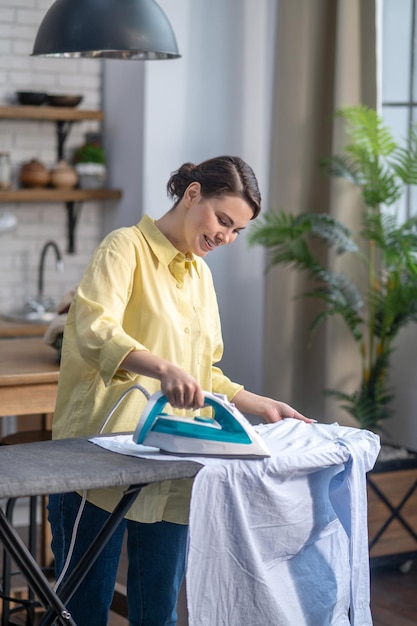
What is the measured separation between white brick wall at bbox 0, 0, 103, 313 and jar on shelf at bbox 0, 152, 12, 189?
0.12 m

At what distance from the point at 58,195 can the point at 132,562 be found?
3.00m

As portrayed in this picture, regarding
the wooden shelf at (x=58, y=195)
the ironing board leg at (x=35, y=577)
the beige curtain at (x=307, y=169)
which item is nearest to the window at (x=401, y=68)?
the beige curtain at (x=307, y=169)

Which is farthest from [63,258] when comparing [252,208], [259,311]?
[252,208]

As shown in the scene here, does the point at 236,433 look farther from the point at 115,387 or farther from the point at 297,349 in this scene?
the point at 297,349

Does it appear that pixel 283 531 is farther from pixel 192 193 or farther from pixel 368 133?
pixel 368 133

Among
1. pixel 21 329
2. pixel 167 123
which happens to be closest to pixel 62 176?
pixel 167 123

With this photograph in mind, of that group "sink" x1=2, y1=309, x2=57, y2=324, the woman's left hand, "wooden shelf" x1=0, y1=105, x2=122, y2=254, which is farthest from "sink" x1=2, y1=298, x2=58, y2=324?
the woman's left hand

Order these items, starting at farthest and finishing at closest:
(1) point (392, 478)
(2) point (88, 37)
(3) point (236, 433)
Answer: (1) point (392, 478)
(2) point (88, 37)
(3) point (236, 433)

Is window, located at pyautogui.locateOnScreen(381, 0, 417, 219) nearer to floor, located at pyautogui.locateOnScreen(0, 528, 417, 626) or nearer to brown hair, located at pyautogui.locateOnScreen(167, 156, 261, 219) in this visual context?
floor, located at pyautogui.locateOnScreen(0, 528, 417, 626)

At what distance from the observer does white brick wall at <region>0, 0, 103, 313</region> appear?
5078 mm

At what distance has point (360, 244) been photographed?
183 inches

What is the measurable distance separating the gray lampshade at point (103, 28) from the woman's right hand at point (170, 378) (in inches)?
47.0

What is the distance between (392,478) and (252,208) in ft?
6.67

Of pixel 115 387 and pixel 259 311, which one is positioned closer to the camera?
pixel 115 387
